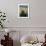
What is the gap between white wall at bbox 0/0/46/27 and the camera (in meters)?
3.98

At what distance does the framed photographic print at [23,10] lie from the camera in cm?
399

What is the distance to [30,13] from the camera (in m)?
3.99

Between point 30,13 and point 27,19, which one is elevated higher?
point 30,13

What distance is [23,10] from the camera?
4.02 metres

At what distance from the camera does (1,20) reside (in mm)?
3863

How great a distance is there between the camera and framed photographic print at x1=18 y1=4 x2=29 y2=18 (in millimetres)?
3990

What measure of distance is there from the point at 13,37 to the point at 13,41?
11 centimetres

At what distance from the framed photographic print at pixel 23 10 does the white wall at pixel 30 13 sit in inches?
3.3

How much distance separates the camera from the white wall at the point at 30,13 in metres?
3.98

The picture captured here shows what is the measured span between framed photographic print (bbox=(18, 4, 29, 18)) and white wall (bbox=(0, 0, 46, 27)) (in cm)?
8

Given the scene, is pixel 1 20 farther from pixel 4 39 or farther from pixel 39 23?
pixel 39 23

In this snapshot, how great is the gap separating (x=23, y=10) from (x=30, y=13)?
215mm

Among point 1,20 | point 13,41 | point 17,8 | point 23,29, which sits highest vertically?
point 17,8

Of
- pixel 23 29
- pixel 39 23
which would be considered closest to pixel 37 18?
pixel 39 23
